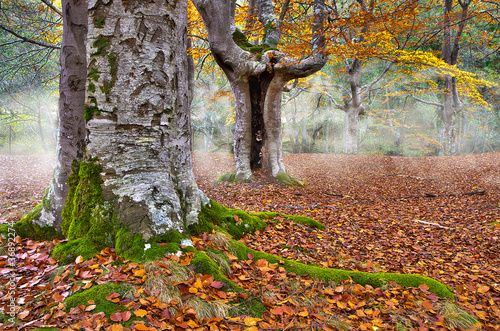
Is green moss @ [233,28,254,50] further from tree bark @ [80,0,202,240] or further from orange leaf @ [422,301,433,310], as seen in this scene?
orange leaf @ [422,301,433,310]

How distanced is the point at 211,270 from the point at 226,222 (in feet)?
4.35

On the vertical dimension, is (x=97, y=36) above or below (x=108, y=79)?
above

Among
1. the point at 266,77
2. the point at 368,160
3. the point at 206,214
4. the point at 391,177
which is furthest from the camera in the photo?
the point at 368,160

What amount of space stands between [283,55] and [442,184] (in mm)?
7031

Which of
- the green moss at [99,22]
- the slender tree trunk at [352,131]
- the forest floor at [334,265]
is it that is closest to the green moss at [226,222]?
the forest floor at [334,265]

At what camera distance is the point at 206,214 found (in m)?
3.49

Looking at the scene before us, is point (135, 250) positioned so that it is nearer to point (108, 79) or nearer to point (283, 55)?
point (108, 79)

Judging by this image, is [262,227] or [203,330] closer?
[203,330]

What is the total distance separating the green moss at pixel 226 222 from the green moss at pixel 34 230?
1553 mm

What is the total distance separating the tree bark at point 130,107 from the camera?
2646mm

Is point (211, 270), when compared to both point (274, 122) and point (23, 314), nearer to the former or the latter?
point (23, 314)

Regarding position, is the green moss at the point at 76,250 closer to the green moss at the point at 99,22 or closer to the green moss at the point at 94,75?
the green moss at the point at 94,75

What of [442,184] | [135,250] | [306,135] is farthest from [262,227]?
[306,135]

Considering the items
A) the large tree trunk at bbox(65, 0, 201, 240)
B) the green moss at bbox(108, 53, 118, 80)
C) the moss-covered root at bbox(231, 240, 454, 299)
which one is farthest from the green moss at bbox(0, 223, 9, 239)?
the moss-covered root at bbox(231, 240, 454, 299)
